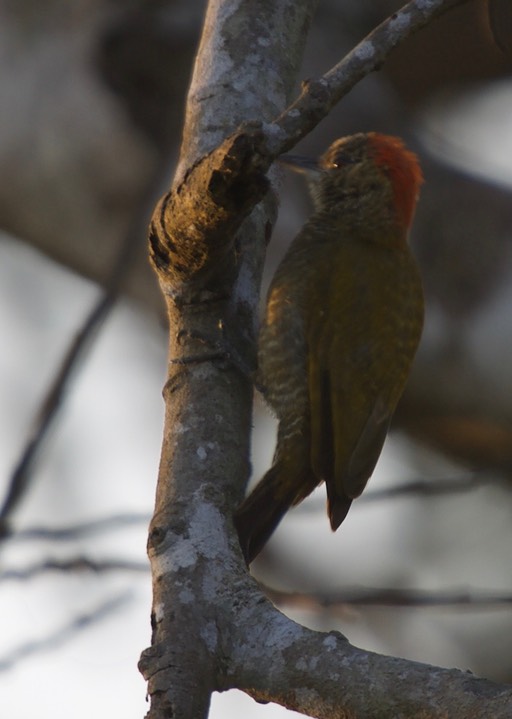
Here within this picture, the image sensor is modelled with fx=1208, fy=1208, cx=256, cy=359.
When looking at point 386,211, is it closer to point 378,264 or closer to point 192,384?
point 378,264

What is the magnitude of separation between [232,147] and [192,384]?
A: 2.10 feet

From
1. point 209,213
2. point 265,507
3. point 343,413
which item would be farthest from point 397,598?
point 209,213

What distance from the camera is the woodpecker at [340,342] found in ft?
11.1

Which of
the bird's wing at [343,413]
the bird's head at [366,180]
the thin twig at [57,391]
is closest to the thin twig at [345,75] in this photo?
the thin twig at [57,391]

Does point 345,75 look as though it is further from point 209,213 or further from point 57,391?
point 57,391

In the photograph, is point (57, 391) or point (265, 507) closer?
point (57, 391)

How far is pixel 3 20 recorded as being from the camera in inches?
210

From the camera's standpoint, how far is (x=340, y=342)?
3600 millimetres

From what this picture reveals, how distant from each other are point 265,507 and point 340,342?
670mm

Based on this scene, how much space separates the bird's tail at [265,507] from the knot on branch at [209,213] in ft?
2.05

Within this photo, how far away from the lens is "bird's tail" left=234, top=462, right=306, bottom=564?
9.81 feet

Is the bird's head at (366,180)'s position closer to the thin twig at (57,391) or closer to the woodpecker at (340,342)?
the woodpecker at (340,342)

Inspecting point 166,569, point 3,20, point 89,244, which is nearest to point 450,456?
point 89,244

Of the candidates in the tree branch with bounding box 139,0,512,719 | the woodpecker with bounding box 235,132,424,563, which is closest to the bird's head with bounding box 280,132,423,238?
the woodpecker with bounding box 235,132,424,563
